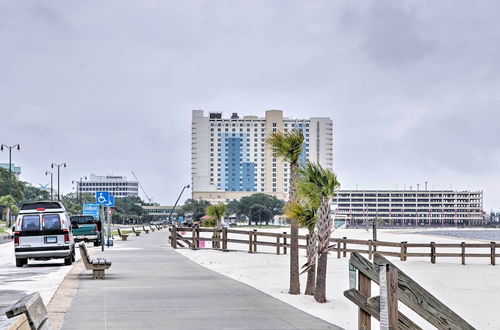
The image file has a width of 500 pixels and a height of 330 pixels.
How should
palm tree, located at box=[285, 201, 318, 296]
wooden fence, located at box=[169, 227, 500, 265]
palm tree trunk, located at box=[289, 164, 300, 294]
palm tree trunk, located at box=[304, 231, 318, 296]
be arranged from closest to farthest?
palm tree trunk, located at box=[304, 231, 318, 296]
palm tree, located at box=[285, 201, 318, 296]
palm tree trunk, located at box=[289, 164, 300, 294]
wooden fence, located at box=[169, 227, 500, 265]

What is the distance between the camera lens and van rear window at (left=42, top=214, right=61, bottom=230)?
27.7 metres

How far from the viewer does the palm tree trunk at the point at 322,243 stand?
54.0 ft

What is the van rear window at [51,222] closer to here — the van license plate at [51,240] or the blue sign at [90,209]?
the van license plate at [51,240]

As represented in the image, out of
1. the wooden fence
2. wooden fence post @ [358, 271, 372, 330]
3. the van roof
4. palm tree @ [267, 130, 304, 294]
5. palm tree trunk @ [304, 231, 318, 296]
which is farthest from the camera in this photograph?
the wooden fence

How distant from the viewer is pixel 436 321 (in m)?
7.42

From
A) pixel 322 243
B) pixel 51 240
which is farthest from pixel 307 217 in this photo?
pixel 51 240

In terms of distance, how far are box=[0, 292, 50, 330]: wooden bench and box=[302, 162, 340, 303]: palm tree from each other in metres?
9.71

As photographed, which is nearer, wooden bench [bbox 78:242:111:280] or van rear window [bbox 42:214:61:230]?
wooden bench [bbox 78:242:111:280]

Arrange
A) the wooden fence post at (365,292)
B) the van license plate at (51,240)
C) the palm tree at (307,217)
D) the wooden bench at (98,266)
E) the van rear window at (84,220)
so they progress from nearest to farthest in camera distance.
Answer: the wooden fence post at (365,292)
the palm tree at (307,217)
the wooden bench at (98,266)
the van license plate at (51,240)
the van rear window at (84,220)

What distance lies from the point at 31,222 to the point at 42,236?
66 centimetres

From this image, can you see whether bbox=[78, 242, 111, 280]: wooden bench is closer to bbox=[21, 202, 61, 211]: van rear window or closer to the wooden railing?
bbox=[21, 202, 61, 211]: van rear window

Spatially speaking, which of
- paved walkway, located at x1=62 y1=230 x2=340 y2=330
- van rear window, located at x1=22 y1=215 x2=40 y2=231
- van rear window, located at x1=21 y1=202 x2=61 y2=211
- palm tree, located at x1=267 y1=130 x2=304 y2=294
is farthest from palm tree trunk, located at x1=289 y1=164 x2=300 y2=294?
van rear window, located at x1=21 y1=202 x2=61 y2=211

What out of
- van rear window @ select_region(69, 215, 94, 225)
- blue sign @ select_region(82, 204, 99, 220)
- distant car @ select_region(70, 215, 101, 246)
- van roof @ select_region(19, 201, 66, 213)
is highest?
van roof @ select_region(19, 201, 66, 213)

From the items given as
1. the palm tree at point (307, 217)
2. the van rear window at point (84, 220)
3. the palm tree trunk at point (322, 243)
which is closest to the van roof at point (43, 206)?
the palm tree at point (307, 217)
